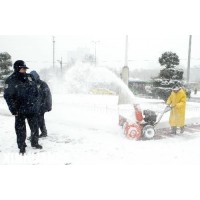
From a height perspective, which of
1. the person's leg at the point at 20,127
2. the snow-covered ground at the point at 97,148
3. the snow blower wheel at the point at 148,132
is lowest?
the snow-covered ground at the point at 97,148

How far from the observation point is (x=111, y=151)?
6.39 m

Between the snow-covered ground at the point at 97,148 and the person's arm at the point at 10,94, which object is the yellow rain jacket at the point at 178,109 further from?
the person's arm at the point at 10,94

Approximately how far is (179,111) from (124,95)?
7.12 meters

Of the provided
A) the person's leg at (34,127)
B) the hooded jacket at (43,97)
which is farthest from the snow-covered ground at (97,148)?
the hooded jacket at (43,97)

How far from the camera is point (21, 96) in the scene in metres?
5.83

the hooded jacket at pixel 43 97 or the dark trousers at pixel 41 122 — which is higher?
the hooded jacket at pixel 43 97

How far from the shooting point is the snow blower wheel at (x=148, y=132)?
7594 mm

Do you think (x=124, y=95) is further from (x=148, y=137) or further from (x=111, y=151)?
(x=111, y=151)

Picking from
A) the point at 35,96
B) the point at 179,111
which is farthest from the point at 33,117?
the point at 179,111

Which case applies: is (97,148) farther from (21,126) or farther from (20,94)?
(20,94)

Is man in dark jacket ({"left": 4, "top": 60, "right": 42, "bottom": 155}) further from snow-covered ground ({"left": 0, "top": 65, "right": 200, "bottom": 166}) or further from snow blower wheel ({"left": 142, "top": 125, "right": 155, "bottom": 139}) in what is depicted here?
snow blower wheel ({"left": 142, "top": 125, "right": 155, "bottom": 139})

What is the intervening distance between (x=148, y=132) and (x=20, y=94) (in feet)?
10.9

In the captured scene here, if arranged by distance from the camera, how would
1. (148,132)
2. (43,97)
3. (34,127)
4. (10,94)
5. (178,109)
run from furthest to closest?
(178,109)
(148,132)
(43,97)
(34,127)
(10,94)

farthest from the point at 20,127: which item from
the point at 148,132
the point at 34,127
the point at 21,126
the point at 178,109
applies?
the point at 178,109
